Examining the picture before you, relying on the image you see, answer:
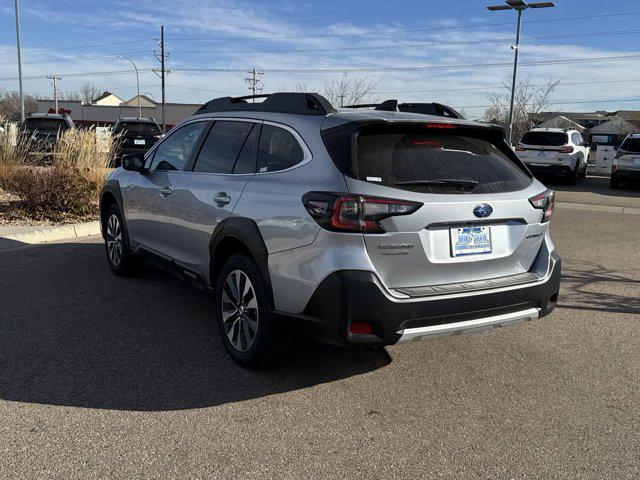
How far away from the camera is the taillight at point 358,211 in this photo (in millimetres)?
3189

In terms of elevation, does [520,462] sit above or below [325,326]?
below

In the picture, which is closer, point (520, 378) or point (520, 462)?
point (520, 462)

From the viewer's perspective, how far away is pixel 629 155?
18.1 m

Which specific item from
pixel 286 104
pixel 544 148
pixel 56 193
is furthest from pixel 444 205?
pixel 544 148

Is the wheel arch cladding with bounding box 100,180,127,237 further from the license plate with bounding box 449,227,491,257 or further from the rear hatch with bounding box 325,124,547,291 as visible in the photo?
the license plate with bounding box 449,227,491,257

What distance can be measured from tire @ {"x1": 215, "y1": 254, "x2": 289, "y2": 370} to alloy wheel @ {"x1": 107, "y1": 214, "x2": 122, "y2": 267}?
2428 millimetres

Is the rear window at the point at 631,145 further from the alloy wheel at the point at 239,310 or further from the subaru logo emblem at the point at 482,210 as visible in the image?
the alloy wheel at the point at 239,310

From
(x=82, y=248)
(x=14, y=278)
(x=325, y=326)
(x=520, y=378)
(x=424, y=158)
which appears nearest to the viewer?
(x=325, y=326)

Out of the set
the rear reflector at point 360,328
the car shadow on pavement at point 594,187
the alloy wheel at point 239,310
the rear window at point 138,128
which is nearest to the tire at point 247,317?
the alloy wheel at point 239,310

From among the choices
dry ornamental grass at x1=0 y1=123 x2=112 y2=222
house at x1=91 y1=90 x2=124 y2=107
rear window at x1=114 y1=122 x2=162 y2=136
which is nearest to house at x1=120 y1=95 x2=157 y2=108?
house at x1=91 y1=90 x2=124 y2=107

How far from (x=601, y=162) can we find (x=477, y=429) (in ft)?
80.9

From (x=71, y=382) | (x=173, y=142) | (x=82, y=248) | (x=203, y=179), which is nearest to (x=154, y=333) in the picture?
(x=71, y=382)

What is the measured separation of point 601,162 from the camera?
82.0ft

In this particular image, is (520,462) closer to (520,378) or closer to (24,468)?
(520,378)
